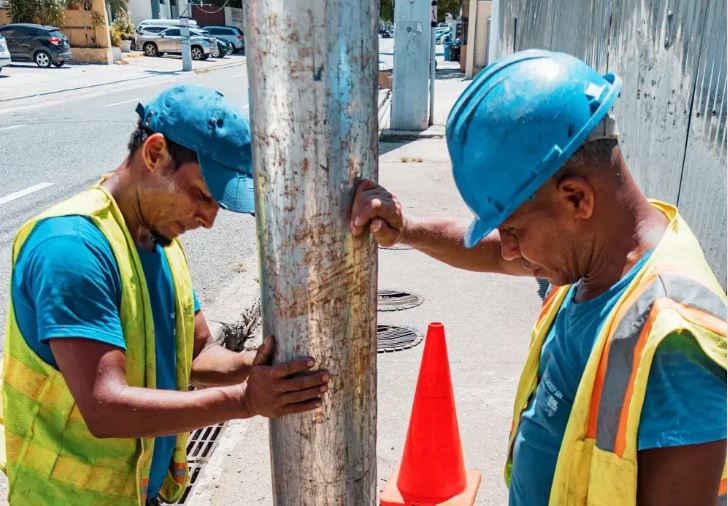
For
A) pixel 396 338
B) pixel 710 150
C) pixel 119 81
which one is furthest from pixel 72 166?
pixel 119 81

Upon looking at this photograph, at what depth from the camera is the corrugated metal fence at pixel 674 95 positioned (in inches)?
127

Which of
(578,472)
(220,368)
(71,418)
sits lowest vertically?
(220,368)

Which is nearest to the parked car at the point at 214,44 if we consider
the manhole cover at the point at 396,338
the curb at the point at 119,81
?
the curb at the point at 119,81

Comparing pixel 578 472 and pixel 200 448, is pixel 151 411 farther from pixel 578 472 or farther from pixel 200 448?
pixel 200 448

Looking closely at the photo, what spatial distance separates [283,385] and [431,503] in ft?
6.34

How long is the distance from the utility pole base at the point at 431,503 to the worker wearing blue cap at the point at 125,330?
1361 mm

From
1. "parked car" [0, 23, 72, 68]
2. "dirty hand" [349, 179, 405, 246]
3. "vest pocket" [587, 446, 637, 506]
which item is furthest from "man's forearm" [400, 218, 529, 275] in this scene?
"parked car" [0, 23, 72, 68]

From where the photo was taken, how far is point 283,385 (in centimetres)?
147

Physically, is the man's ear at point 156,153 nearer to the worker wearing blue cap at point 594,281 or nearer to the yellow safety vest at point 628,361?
the worker wearing blue cap at point 594,281

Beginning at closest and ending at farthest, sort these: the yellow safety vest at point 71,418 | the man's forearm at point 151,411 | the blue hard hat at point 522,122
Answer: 1. the blue hard hat at point 522,122
2. the man's forearm at point 151,411
3. the yellow safety vest at point 71,418

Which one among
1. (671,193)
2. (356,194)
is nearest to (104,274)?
(356,194)

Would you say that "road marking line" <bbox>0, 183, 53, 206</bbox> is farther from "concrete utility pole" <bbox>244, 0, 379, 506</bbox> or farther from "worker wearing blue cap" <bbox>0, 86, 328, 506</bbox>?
"concrete utility pole" <bbox>244, 0, 379, 506</bbox>

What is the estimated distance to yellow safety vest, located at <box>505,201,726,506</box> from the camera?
1227mm

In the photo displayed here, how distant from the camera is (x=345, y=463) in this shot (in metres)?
1.55
